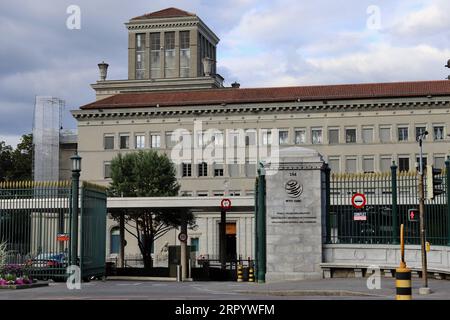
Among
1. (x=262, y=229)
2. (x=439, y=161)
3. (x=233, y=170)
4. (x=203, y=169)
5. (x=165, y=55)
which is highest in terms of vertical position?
(x=165, y=55)

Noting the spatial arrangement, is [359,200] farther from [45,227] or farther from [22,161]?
[22,161]

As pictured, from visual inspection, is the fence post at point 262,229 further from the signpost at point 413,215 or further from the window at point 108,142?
the window at point 108,142

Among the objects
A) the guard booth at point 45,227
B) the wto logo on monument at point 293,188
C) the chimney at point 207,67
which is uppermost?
the chimney at point 207,67

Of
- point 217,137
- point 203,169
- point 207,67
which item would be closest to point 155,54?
point 207,67

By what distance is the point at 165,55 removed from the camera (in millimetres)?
108562

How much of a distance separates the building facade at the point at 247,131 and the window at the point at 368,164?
0.10 m

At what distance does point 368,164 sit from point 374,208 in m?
53.8

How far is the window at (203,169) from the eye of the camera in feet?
261

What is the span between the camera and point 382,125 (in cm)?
7719

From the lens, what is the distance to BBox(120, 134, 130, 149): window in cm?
8188

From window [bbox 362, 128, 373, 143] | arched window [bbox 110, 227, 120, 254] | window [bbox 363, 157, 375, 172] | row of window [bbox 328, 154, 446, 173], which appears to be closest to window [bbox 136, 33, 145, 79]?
arched window [bbox 110, 227, 120, 254]

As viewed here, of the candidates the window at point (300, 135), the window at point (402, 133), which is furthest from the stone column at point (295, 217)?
the window at point (300, 135)
